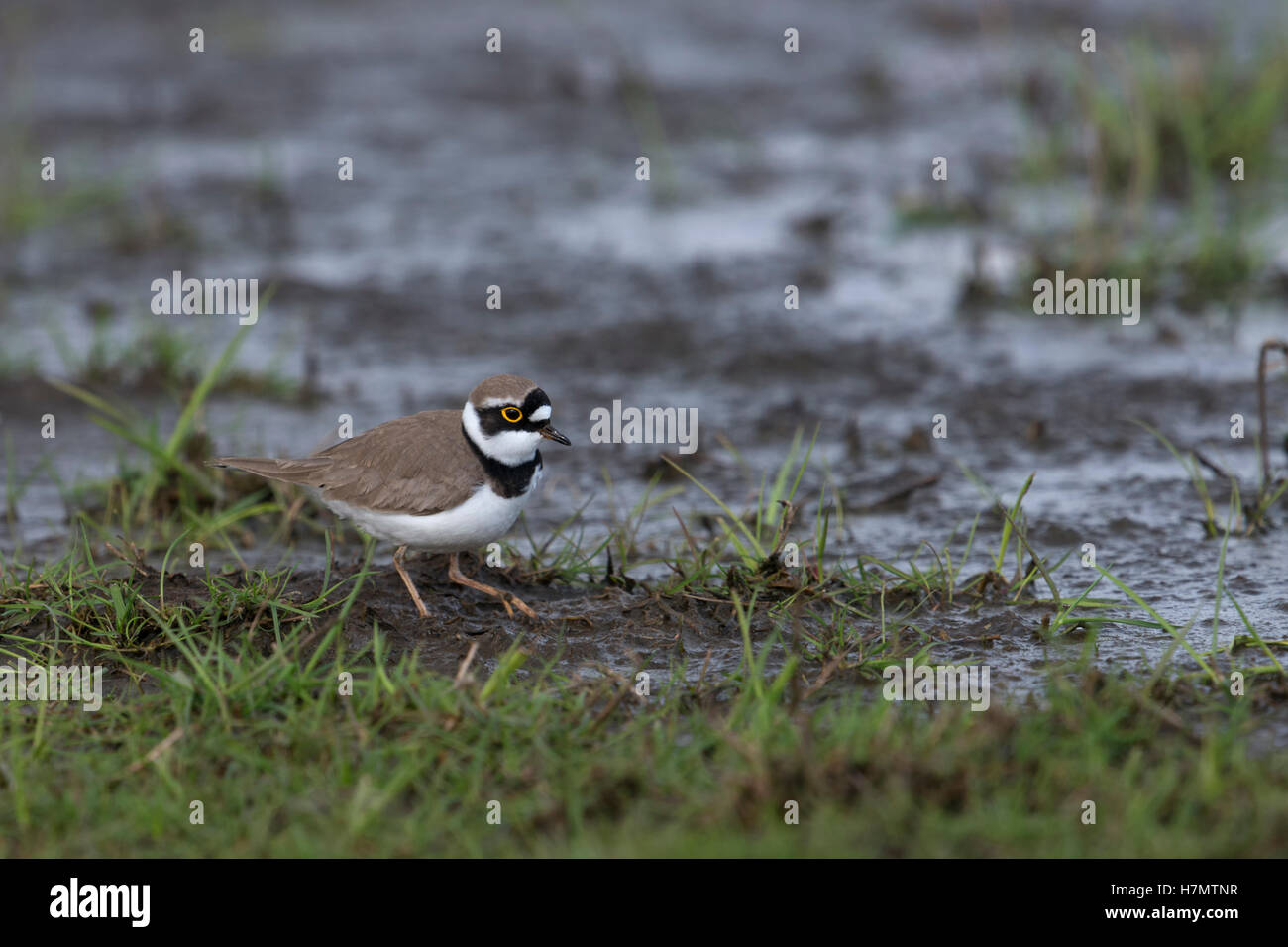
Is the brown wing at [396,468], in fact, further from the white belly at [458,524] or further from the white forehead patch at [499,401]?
the white forehead patch at [499,401]

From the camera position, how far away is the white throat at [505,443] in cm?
605

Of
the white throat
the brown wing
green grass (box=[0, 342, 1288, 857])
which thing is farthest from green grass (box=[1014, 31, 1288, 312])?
the brown wing

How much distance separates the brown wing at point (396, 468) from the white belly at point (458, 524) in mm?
37

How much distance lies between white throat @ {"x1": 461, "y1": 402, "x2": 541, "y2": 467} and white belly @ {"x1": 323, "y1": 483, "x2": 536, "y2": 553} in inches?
6.0

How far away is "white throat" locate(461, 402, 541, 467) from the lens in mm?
6051

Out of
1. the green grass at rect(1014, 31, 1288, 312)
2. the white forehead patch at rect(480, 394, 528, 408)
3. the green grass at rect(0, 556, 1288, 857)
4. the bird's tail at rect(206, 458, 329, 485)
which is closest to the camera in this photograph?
the green grass at rect(0, 556, 1288, 857)

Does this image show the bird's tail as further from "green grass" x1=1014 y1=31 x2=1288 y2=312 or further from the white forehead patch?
"green grass" x1=1014 y1=31 x2=1288 y2=312

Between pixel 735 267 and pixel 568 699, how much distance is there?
6817 mm

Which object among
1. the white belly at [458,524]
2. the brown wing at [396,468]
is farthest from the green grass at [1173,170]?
the white belly at [458,524]

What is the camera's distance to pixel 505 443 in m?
6.05

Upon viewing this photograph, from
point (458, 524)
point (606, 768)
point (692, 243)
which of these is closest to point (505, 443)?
point (458, 524)
